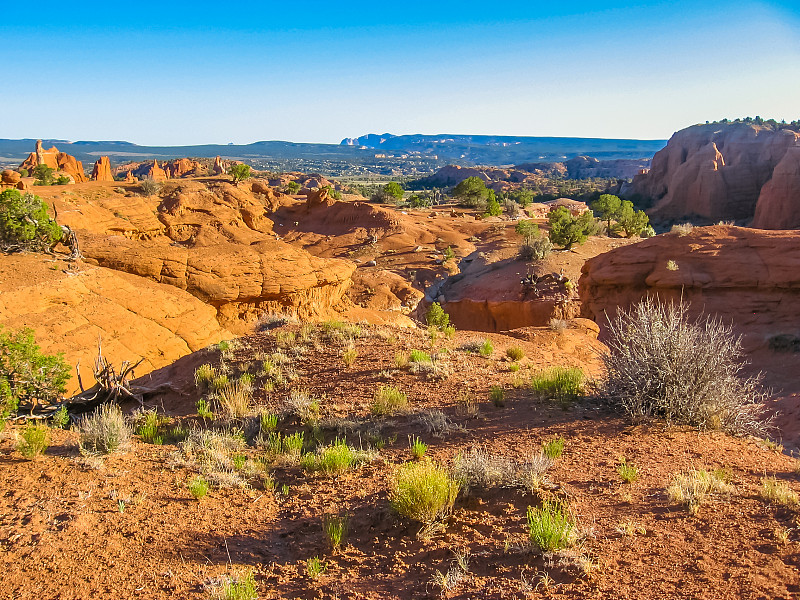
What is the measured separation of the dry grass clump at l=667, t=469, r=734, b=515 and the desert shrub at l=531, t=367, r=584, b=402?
225cm

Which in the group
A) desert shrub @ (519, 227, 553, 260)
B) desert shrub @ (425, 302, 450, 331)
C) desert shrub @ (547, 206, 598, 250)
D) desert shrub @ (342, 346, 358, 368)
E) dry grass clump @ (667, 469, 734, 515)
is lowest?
desert shrub @ (425, 302, 450, 331)

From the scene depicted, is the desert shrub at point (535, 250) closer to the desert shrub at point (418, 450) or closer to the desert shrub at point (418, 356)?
the desert shrub at point (418, 356)

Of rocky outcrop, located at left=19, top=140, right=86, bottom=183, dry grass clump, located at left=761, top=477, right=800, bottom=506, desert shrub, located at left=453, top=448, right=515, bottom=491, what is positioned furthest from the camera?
rocky outcrop, located at left=19, top=140, right=86, bottom=183

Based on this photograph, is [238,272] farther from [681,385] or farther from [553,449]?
[681,385]

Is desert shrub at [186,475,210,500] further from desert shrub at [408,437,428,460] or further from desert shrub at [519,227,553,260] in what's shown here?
desert shrub at [519,227,553,260]

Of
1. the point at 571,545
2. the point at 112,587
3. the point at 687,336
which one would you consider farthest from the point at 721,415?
the point at 112,587

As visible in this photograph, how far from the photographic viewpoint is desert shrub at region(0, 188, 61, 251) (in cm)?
1271

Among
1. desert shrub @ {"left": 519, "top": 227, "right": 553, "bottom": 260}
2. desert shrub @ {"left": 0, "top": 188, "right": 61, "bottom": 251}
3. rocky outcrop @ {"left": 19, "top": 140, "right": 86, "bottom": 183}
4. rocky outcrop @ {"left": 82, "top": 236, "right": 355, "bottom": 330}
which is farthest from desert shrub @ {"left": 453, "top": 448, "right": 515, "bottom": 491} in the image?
rocky outcrop @ {"left": 19, "top": 140, "right": 86, "bottom": 183}

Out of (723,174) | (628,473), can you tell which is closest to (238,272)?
(628,473)

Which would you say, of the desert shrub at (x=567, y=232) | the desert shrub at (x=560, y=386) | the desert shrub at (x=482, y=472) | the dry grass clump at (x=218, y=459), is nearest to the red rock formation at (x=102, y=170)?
the desert shrub at (x=567, y=232)

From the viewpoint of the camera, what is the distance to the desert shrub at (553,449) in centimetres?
488

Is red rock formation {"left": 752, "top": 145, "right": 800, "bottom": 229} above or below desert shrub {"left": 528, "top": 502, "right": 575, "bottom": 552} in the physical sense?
above

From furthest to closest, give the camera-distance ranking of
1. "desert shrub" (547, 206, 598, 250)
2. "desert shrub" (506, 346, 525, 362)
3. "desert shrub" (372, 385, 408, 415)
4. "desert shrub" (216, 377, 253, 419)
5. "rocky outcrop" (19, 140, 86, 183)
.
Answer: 1. "rocky outcrop" (19, 140, 86, 183)
2. "desert shrub" (547, 206, 598, 250)
3. "desert shrub" (506, 346, 525, 362)
4. "desert shrub" (216, 377, 253, 419)
5. "desert shrub" (372, 385, 408, 415)

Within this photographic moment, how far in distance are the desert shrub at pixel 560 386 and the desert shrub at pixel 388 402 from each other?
1810 mm
